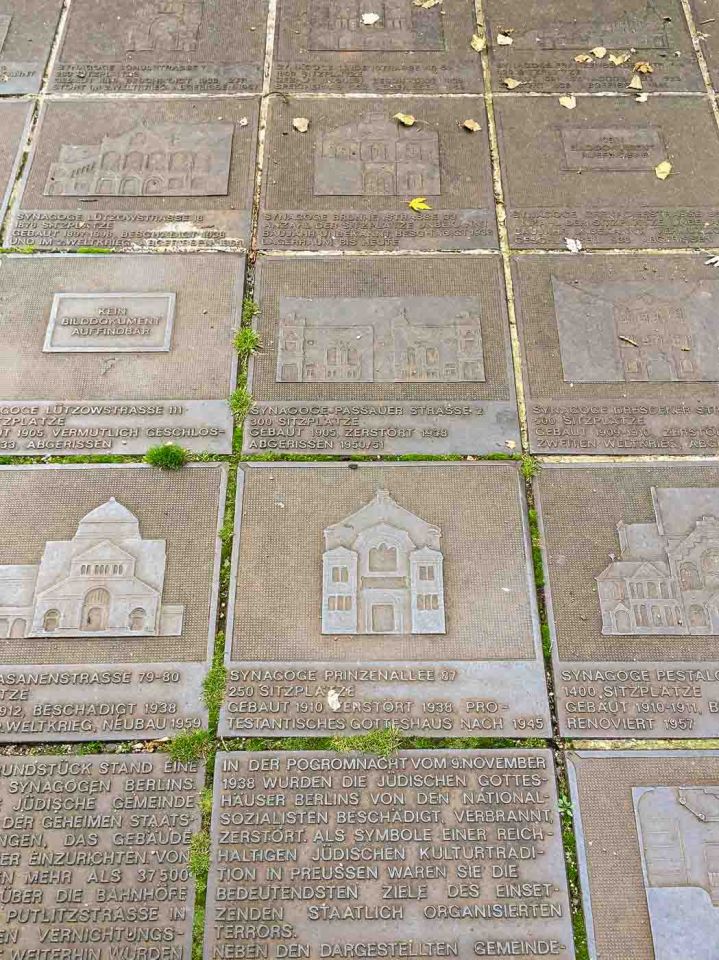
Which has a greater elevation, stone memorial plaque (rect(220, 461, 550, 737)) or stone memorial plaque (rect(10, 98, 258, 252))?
stone memorial plaque (rect(10, 98, 258, 252))

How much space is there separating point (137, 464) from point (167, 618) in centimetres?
113

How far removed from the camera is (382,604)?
4.42 metres

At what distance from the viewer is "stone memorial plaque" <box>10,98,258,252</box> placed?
5.55 metres

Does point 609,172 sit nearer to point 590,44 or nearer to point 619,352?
point 590,44

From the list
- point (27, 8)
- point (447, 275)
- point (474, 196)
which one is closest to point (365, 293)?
point (447, 275)

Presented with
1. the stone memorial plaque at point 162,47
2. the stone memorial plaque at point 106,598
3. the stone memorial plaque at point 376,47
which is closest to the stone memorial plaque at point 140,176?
the stone memorial plaque at point 162,47

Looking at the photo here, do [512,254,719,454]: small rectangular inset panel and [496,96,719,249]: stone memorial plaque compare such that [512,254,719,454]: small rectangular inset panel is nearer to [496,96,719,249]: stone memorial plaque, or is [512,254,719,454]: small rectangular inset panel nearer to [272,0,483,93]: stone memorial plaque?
[496,96,719,249]: stone memorial plaque

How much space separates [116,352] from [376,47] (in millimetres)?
3902

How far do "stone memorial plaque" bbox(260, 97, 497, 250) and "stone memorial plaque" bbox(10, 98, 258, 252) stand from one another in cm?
31

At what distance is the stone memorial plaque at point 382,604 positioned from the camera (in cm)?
419

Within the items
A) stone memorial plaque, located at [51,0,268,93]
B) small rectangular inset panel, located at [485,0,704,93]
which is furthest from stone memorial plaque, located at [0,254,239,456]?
small rectangular inset panel, located at [485,0,704,93]

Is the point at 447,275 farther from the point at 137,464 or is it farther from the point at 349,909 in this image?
the point at 349,909

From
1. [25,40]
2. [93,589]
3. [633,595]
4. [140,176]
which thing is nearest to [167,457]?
[93,589]

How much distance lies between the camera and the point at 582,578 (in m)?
4.53
